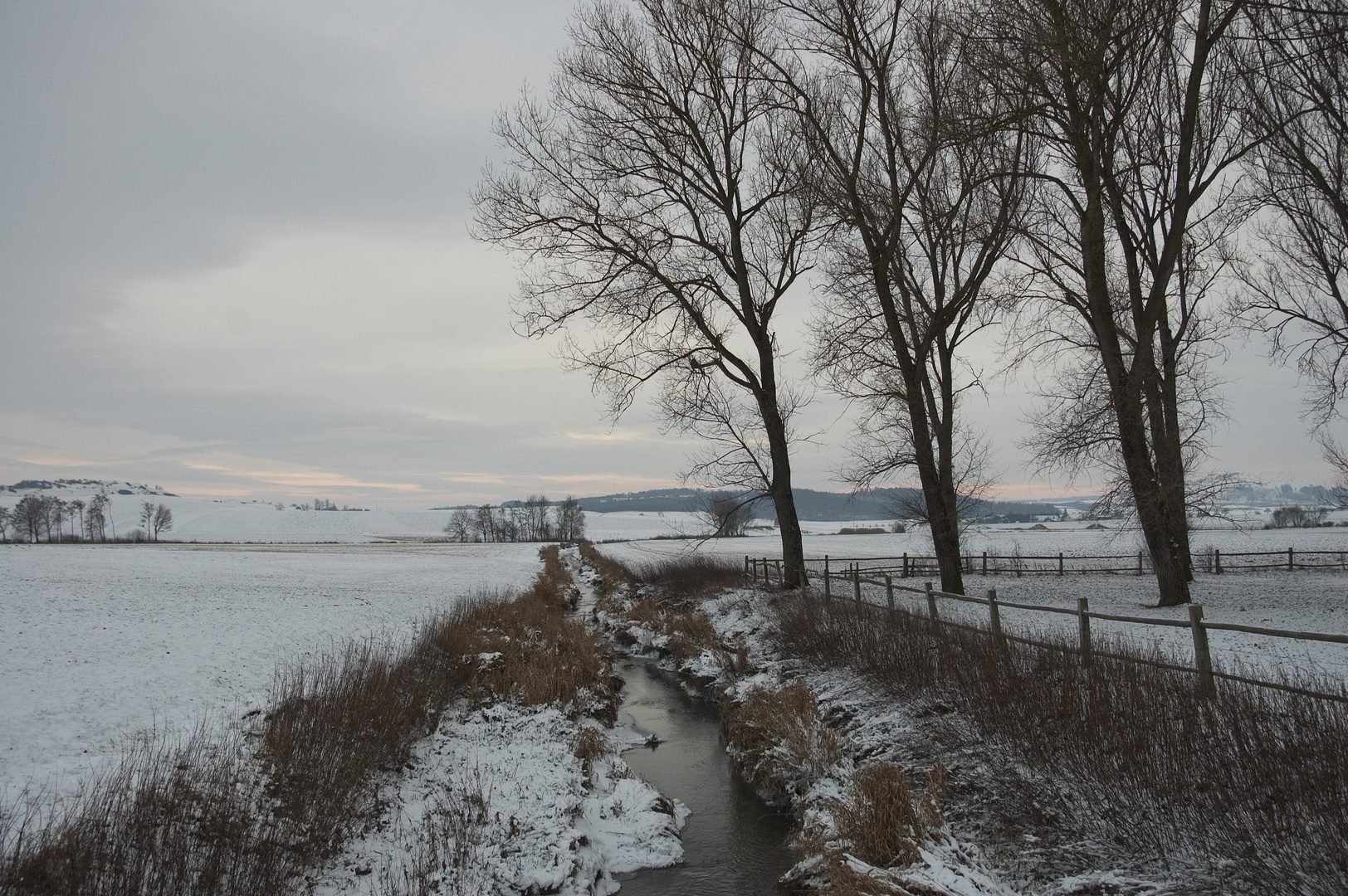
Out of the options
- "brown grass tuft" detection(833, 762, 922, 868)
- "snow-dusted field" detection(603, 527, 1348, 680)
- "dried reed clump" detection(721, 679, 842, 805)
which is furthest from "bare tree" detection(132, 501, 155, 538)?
"brown grass tuft" detection(833, 762, 922, 868)

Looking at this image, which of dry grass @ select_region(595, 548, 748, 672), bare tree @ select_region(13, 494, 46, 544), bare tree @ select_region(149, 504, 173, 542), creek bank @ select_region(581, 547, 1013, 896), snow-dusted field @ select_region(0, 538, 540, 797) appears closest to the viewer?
creek bank @ select_region(581, 547, 1013, 896)

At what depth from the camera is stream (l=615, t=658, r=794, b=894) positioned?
22.8 feet

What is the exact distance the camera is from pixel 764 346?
18.9 metres

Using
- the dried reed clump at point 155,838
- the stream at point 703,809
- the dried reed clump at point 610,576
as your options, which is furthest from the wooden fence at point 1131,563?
the dried reed clump at point 155,838

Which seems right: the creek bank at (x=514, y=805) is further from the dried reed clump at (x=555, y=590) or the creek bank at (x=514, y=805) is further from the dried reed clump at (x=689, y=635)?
the dried reed clump at (x=555, y=590)

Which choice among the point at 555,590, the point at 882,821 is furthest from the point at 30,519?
the point at 882,821

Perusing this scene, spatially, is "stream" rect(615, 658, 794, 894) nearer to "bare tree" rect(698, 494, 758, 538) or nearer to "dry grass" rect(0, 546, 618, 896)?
"dry grass" rect(0, 546, 618, 896)

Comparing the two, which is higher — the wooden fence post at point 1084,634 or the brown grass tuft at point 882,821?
the wooden fence post at point 1084,634

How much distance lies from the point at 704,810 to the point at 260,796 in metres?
4.93

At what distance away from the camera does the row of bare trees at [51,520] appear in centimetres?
11975

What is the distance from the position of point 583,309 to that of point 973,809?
14318mm

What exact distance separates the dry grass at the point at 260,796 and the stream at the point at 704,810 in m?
1.40

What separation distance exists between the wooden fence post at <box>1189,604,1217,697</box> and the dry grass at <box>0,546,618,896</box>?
709 cm

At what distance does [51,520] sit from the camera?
13312 centimetres
